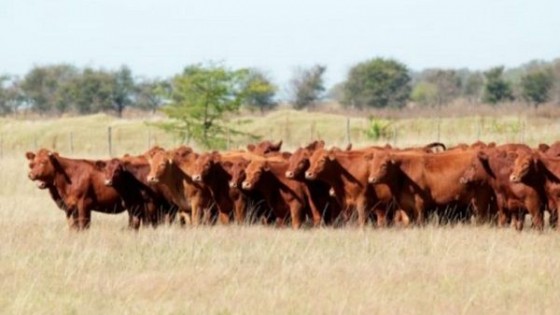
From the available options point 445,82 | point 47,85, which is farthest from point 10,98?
point 445,82

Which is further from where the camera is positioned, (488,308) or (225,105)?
(225,105)

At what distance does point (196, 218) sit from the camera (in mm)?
18797

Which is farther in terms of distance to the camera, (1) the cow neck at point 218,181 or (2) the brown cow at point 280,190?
(1) the cow neck at point 218,181

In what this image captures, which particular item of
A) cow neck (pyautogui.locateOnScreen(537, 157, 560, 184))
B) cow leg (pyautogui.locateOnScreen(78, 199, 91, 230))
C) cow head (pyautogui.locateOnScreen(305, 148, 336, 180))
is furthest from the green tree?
cow neck (pyautogui.locateOnScreen(537, 157, 560, 184))

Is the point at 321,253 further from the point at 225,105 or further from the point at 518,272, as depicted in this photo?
the point at 225,105

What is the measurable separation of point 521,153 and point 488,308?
654 centimetres

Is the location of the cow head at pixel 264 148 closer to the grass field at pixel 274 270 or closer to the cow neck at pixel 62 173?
the grass field at pixel 274 270

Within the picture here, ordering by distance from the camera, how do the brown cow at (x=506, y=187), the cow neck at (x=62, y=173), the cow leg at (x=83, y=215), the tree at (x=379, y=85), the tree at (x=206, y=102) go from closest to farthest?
the brown cow at (x=506, y=187)
the cow leg at (x=83, y=215)
the cow neck at (x=62, y=173)
the tree at (x=206, y=102)
the tree at (x=379, y=85)

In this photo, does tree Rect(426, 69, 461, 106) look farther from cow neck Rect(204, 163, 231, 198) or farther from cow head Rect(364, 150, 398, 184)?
cow head Rect(364, 150, 398, 184)

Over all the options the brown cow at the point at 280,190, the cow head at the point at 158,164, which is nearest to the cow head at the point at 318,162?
the brown cow at the point at 280,190

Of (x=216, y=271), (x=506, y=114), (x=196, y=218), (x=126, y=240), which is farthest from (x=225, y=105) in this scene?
(x=216, y=271)

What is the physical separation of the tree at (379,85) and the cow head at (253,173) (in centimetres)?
6944

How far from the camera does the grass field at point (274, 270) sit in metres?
11.2

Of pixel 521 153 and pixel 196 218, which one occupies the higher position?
pixel 521 153
